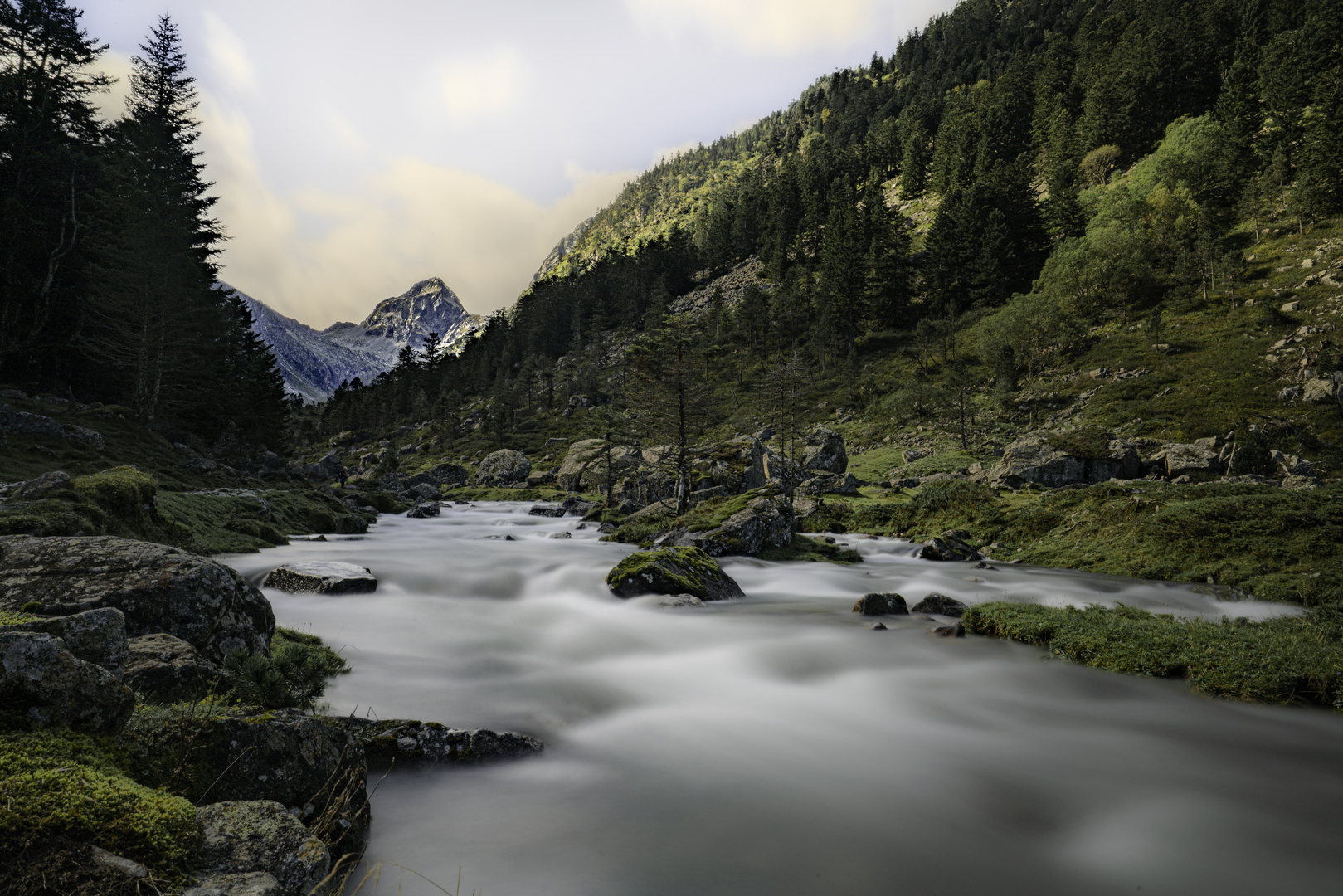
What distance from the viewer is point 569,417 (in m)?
109

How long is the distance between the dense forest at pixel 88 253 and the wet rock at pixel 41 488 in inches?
1072

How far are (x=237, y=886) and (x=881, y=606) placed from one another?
14.2 meters

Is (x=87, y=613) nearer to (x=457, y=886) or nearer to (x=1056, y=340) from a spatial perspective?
(x=457, y=886)

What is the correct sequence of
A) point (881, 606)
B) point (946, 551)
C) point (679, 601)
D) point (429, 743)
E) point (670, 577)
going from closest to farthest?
point (429, 743), point (881, 606), point (679, 601), point (670, 577), point (946, 551)

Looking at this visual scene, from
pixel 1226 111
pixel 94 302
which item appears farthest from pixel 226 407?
pixel 1226 111

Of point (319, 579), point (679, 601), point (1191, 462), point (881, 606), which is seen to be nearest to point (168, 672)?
point (319, 579)

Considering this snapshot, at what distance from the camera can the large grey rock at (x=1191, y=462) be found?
31734 millimetres

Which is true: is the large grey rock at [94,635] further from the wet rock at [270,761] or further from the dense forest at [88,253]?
the dense forest at [88,253]

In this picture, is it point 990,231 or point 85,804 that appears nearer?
point 85,804

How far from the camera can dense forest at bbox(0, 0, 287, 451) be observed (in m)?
34.4

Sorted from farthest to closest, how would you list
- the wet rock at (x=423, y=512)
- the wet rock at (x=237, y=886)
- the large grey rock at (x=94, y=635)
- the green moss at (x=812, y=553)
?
the wet rock at (x=423, y=512), the green moss at (x=812, y=553), the large grey rock at (x=94, y=635), the wet rock at (x=237, y=886)

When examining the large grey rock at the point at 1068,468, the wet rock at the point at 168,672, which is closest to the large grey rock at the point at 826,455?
the large grey rock at the point at 1068,468

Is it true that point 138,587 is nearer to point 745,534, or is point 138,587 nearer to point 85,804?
point 85,804

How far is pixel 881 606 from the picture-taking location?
1442 cm
